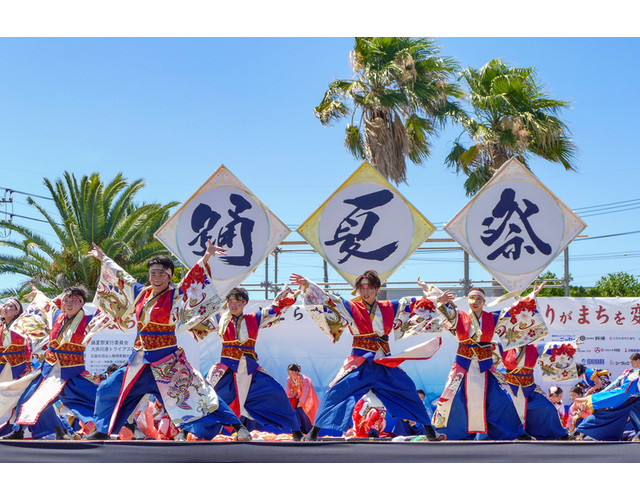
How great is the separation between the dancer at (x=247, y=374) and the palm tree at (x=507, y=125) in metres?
7.01

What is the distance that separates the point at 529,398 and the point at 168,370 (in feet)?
10.4

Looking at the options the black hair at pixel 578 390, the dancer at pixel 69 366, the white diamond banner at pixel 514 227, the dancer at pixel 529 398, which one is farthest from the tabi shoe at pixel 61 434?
the black hair at pixel 578 390

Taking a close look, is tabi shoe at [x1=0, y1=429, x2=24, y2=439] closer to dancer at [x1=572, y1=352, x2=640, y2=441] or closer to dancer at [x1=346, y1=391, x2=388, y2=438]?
dancer at [x1=346, y1=391, x2=388, y2=438]

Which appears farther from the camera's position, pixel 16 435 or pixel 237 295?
pixel 237 295

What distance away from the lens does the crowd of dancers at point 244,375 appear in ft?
15.1

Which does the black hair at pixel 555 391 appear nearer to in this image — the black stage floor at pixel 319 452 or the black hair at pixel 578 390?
the black hair at pixel 578 390

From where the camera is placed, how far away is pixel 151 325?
4.57 metres

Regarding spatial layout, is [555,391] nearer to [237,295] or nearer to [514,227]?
[514,227]

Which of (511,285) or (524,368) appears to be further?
(511,285)

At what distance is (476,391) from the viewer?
207 inches

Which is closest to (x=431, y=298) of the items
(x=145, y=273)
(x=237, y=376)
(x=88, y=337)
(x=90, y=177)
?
(x=237, y=376)

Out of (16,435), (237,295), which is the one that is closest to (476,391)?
(237,295)

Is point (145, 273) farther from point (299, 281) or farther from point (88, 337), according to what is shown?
point (299, 281)

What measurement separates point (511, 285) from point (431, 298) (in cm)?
183
